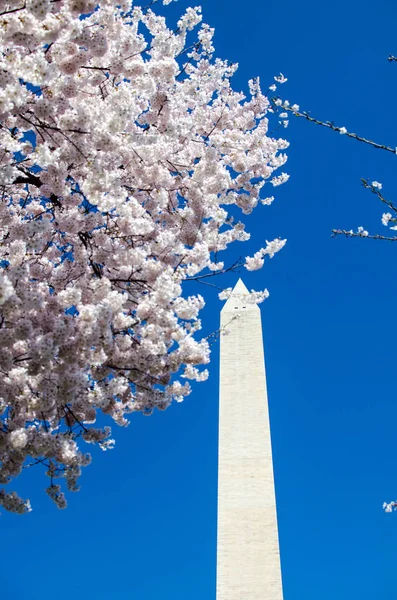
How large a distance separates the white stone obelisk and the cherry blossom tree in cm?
705

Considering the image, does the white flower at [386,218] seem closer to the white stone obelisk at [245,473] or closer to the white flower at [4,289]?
the white flower at [4,289]

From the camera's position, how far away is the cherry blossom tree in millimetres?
4211

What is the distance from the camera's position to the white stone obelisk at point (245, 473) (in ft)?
44.2

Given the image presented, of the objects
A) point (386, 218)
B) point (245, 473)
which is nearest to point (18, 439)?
point (386, 218)

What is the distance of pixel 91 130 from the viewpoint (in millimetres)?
4449

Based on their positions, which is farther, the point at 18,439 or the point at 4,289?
the point at 18,439

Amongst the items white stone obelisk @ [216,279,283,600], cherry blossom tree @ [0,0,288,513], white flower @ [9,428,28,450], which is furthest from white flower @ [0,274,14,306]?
white stone obelisk @ [216,279,283,600]

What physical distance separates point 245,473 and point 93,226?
1114 cm

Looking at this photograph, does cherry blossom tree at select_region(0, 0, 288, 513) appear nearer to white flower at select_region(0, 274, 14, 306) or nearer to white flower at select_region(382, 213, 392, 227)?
white flower at select_region(0, 274, 14, 306)

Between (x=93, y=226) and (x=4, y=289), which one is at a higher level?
(x=93, y=226)

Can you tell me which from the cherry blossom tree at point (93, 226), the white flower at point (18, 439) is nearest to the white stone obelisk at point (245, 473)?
the cherry blossom tree at point (93, 226)

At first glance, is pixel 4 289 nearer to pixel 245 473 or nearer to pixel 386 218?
pixel 386 218

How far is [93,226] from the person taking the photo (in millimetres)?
4910

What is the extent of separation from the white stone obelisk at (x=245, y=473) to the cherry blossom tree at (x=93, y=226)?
23.1 feet
